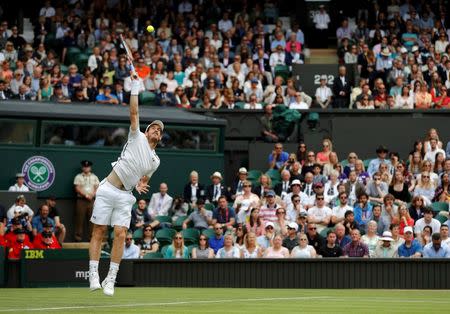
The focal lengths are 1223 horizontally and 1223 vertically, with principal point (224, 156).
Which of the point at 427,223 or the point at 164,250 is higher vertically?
the point at 427,223

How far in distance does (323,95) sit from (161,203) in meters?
6.20

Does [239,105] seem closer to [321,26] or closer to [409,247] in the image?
[321,26]

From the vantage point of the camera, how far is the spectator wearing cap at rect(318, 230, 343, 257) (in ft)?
71.2

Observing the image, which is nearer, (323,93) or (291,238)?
(291,238)

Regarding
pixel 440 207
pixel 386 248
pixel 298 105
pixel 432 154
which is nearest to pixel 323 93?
pixel 298 105

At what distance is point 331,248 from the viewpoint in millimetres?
21734

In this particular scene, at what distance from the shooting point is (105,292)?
13.8m

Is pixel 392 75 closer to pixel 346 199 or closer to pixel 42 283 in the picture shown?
pixel 346 199

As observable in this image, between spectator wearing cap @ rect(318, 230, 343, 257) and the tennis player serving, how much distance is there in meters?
8.00

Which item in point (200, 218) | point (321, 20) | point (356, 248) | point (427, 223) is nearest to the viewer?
point (356, 248)

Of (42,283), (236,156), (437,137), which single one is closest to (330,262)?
(42,283)

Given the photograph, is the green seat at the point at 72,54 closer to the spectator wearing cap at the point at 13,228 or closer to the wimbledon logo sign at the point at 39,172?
the wimbledon logo sign at the point at 39,172

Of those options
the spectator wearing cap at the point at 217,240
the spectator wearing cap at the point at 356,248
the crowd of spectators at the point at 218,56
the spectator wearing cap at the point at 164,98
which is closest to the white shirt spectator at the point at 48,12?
the crowd of spectators at the point at 218,56

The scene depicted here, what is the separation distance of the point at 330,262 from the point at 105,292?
7309 millimetres
